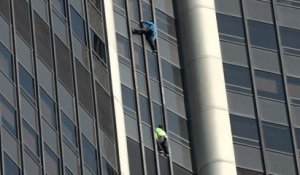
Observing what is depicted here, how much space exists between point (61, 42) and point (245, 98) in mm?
8615

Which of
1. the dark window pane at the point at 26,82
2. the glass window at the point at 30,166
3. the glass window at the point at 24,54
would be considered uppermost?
the glass window at the point at 24,54

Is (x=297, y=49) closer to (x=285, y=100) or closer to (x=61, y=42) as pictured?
(x=285, y=100)

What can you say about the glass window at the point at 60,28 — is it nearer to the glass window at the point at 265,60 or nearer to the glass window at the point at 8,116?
the glass window at the point at 8,116

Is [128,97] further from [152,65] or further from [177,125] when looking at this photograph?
[177,125]

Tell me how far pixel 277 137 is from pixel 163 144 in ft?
15.6

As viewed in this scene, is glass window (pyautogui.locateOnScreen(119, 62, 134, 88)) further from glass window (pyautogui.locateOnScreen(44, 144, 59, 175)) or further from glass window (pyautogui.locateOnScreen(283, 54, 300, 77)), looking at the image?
glass window (pyautogui.locateOnScreen(283, 54, 300, 77))

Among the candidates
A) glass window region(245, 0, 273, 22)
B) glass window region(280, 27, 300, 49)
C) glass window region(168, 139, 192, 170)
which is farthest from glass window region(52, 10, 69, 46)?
glass window region(280, 27, 300, 49)

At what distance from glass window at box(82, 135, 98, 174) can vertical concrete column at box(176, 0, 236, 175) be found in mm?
6160

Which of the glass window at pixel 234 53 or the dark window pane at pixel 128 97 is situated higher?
the glass window at pixel 234 53

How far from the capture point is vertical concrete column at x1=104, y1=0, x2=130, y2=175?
163 feet

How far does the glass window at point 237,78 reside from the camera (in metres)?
55.4

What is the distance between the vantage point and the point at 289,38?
56.9m

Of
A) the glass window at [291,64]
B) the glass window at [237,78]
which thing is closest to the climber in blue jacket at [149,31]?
the glass window at [237,78]

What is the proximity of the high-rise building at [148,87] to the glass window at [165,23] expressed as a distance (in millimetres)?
48
